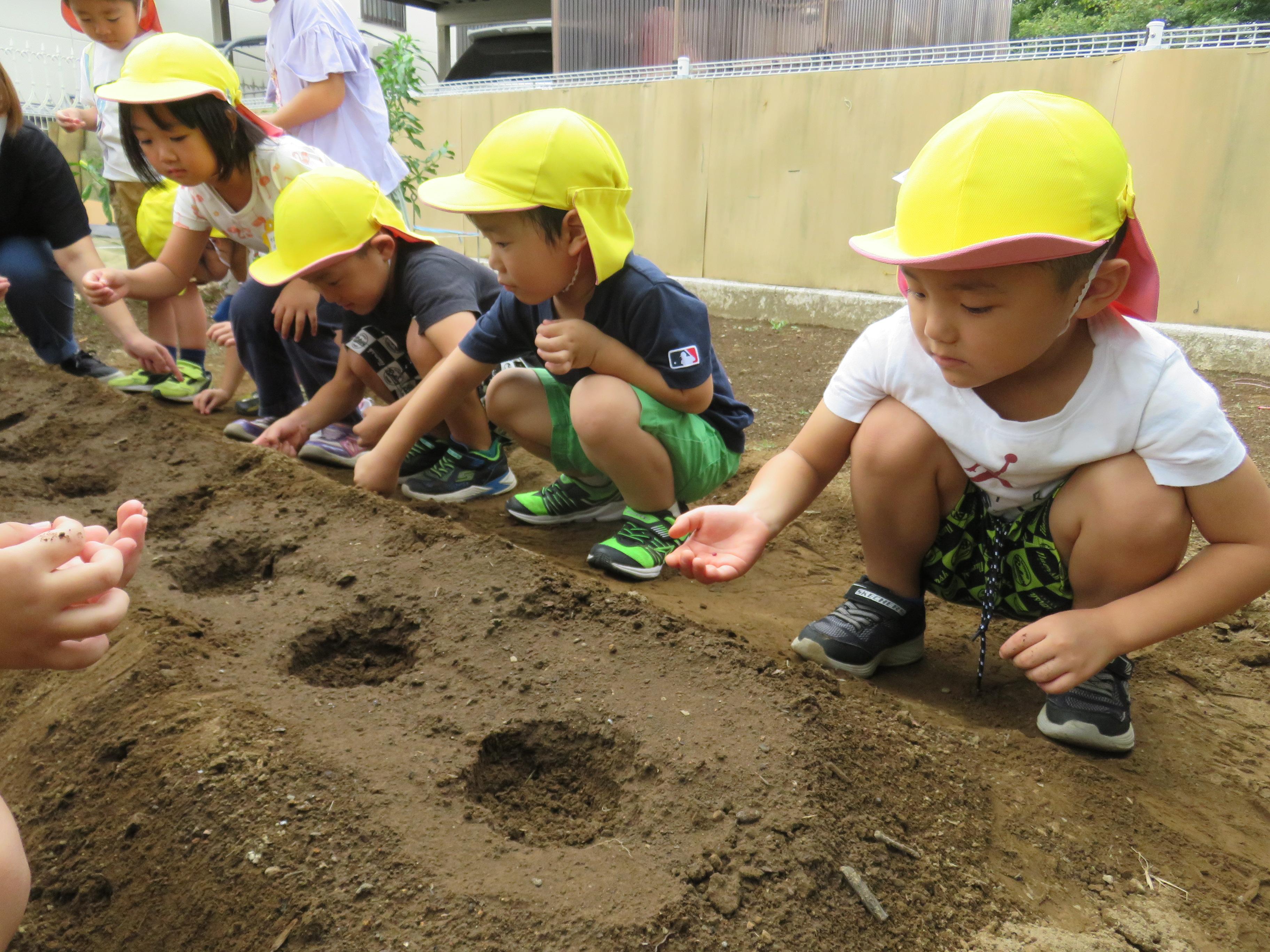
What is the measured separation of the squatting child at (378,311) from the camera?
2760 mm

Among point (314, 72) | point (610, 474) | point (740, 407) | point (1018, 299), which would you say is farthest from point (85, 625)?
point (314, 72)

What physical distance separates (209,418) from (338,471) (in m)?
0.87

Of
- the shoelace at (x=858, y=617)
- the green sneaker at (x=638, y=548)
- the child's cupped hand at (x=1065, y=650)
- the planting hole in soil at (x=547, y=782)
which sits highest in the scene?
the child's cupped hand at (x=1065, y=650)

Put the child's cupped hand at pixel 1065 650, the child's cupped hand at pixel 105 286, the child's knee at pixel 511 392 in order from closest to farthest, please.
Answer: the child's cupped hand at pixel 1065 650, the child's knee at pixel 511 392, the child's cupped hand at pixel 105 286

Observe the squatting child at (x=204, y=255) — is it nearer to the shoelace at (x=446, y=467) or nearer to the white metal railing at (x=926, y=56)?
the shoelace at (x=446, y=467)

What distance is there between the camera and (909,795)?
4.65 ft

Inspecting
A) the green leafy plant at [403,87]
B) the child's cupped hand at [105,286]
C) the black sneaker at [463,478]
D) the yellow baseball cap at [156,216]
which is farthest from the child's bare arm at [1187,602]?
the green leafy plant at [403,87]

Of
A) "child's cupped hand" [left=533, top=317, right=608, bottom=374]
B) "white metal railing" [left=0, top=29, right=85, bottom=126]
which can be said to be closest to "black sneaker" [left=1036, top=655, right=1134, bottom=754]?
"child's cupped hand" [left=533, top=317, right=608, bottom=374]

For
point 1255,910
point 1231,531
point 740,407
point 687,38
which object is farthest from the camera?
point 687,38

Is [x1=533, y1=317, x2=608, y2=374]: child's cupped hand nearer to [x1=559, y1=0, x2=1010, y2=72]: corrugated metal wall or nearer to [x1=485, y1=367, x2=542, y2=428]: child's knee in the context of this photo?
[x1=485, y1=367, x2=542, y2=428]: child's knee

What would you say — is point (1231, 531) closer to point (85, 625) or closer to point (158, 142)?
point (85, 625)

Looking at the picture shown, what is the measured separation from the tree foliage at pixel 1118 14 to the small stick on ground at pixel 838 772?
10372 mm

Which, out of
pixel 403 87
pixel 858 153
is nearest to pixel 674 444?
pixel 858 153

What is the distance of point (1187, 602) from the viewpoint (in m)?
1.51
